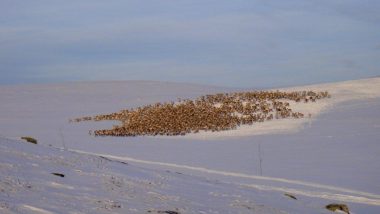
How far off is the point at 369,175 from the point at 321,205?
4027 mm

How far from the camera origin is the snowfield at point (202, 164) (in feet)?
29.4

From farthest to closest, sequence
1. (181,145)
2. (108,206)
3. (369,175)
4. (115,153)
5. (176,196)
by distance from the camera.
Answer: (181,145), (115,153), (369,175), (176,196), (108,206)

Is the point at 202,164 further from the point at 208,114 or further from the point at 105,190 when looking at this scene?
the point at 208,114

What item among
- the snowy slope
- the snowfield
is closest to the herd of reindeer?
the snowfield

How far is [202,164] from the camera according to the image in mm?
16656

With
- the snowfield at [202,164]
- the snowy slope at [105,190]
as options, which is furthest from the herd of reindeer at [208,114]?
the snowy slope at [105,190]

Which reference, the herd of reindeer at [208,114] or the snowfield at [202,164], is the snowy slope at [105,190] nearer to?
the snowfield at [202,164]

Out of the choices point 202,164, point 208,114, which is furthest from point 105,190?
point 208,114

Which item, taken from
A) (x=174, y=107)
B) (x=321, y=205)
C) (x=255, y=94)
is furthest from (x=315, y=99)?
(x=321, y=205)

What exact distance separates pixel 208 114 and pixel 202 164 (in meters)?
8.00

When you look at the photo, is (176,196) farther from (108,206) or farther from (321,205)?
(321,205)

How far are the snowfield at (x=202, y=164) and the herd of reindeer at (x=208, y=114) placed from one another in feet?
2.35

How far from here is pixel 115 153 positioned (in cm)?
1838

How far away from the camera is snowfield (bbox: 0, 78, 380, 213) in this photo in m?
8.95
